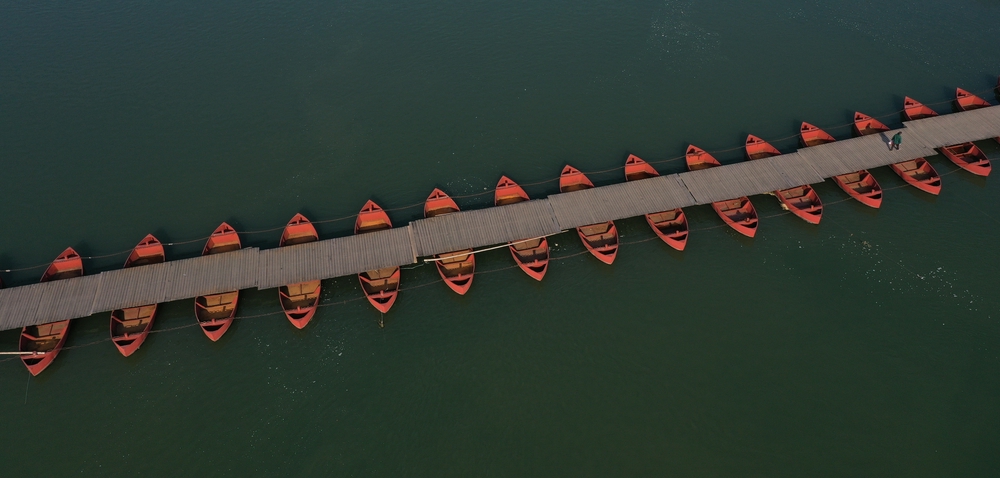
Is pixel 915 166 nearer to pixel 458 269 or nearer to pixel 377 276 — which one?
pixel 458 269

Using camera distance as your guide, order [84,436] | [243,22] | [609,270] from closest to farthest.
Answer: [84,436]
[609,270]
[243,22]

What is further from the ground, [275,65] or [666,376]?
[275,65]

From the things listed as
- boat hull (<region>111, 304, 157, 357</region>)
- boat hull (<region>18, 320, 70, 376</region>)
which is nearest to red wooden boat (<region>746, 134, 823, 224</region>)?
boat hull (<region>111, 304, 157, 357</region>)

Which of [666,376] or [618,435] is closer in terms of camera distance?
[618,435]

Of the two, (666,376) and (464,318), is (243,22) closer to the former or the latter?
(464,318)

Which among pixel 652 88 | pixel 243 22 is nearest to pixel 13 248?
pixel 243 22

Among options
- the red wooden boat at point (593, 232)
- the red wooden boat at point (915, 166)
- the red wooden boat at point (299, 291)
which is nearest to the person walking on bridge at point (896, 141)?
the red wooden boat at point (915, 166)

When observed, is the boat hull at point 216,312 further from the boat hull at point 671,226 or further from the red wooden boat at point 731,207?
the red wooden boat at point 731,207
